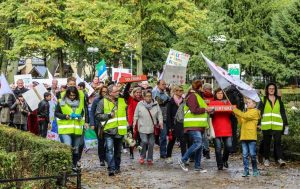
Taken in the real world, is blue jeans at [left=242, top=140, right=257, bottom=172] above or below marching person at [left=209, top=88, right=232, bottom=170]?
below

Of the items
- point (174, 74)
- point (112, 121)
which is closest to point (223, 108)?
point (112, 121)

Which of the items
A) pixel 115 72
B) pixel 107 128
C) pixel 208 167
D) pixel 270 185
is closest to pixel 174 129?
pixel 208 167

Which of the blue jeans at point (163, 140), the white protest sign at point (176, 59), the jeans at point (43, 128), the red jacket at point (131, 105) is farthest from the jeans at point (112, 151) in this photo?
the white protest sign at point (176, 59)

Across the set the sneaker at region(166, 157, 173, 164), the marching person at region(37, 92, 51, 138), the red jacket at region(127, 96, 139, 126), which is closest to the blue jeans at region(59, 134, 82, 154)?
the sneaker at region(166, 157, 173, 164)

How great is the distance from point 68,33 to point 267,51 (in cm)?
1561

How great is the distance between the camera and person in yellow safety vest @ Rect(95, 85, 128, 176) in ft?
39.7

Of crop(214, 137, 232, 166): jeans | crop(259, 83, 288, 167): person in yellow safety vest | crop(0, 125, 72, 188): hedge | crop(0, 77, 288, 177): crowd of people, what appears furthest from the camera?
crop(259, 83, 288, 167): person in yellow safety vest

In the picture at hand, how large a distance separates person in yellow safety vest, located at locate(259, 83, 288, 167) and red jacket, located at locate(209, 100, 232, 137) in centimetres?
108

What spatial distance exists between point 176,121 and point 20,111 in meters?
6.20

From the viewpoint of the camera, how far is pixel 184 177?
38.9ft

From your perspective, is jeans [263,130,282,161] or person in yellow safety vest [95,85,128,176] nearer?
person in yellow safety vest [95,85,128,176]

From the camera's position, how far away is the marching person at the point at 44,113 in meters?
17.3

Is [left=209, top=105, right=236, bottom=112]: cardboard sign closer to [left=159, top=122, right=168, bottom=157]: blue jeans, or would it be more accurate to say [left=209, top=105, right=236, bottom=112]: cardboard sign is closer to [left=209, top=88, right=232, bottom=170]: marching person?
[left=209, top=88, right=232, bottom=170]: marching person

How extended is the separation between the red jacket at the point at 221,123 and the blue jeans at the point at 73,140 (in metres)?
2.73
